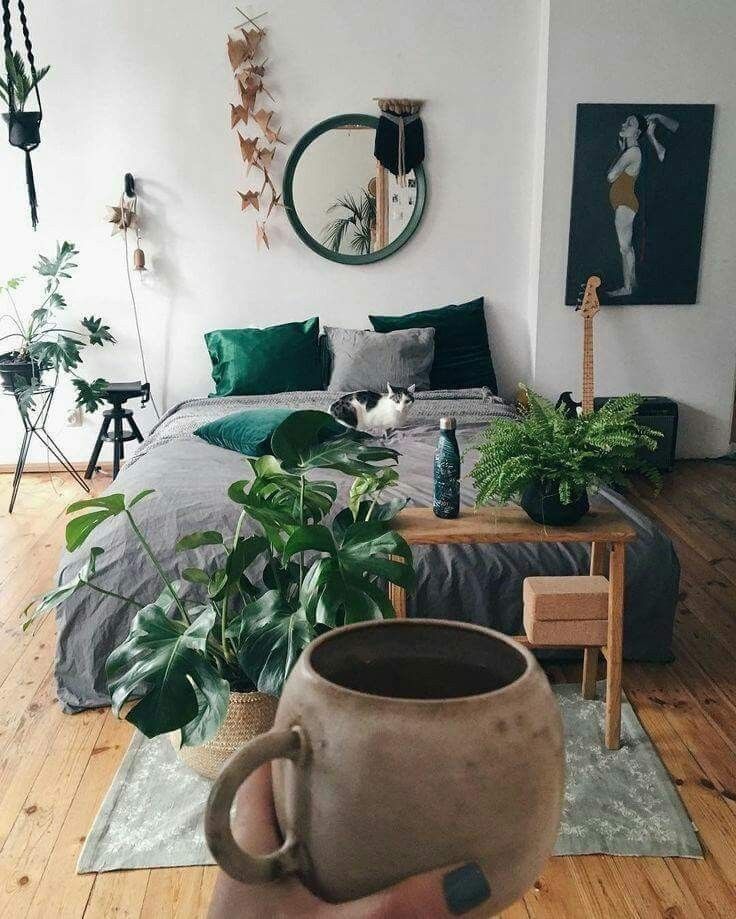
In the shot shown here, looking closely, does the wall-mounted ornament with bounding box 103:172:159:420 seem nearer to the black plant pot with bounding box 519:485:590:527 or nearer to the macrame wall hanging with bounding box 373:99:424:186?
the macrame wall hanging with bounding box 373:99:424:186

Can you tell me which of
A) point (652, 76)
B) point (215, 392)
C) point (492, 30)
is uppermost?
point (492, 30)

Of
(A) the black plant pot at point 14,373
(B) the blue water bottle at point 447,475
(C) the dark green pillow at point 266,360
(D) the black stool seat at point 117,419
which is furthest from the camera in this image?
(D) the black stool seat at point 117,419

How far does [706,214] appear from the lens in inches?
181

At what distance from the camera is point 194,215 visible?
4.64m

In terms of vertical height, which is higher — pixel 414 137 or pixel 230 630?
pixel 414 137

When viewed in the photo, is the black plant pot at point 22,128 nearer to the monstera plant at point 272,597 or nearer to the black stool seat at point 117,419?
the black stool seat at point 117,419

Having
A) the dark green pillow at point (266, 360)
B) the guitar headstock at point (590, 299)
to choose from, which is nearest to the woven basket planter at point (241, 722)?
the dark green pillow at point (266, 360)

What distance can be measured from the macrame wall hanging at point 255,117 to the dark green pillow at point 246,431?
189 centimetres

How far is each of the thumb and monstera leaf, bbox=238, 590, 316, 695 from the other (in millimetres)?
959

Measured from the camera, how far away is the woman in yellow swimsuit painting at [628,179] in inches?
175

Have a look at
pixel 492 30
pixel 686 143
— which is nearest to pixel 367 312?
pixel 492 30

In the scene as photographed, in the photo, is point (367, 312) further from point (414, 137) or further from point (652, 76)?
point (652, 76)

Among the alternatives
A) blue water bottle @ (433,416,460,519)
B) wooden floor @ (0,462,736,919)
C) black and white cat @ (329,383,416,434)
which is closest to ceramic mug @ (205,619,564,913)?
wooden floor @ (0,462,736,919)

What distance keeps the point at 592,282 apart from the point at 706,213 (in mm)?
828
